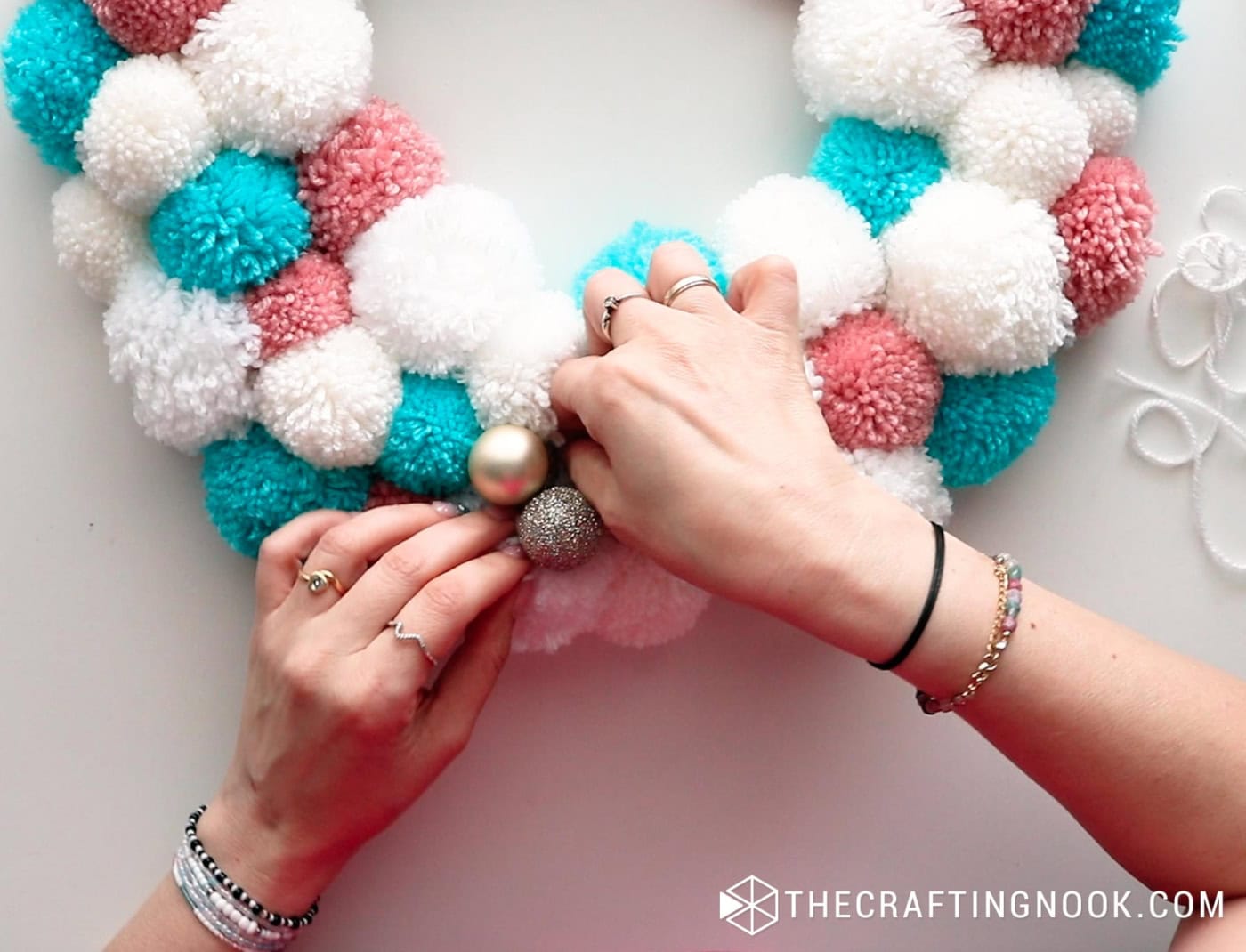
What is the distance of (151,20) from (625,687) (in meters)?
0.69

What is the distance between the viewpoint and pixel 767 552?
682 mm

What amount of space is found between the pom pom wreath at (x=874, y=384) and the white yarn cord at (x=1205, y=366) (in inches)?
10.4

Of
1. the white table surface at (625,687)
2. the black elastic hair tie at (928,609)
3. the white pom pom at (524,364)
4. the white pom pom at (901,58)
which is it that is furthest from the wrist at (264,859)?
the white pom pom at (901,58)

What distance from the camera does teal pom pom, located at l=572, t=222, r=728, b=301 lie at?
821 millimetres

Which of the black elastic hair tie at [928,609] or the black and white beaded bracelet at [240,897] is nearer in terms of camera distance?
the black elastic hair tie at [928,609]

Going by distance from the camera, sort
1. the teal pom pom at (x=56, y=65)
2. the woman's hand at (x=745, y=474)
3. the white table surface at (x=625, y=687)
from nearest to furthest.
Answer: the woman's hand at (x=745, y=474) → the teal pom pom at (x=56, y=65) → the white table surface at (x=625, y=687)

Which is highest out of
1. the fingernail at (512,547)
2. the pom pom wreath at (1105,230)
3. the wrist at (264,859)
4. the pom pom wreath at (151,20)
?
the pom pom wreath at (151,20)

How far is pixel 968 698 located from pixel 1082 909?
42 centimetres

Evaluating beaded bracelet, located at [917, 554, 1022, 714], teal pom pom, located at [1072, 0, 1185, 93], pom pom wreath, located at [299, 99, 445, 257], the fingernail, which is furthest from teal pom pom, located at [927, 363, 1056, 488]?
pom pom wreath, located at [299, 99, 445, 257]

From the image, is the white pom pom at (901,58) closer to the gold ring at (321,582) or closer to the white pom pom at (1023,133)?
the white pom pom at (1023,133)

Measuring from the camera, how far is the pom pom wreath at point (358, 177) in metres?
0.81

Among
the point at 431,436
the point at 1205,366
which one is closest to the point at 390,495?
the point at 431,436

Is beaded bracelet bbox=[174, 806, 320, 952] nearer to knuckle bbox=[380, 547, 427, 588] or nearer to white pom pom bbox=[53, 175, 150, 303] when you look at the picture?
knuckle bbox=[380, 547, 427, 588]

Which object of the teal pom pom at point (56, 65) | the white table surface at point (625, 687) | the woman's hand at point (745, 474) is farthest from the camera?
the white table surface at point (625, 687)
